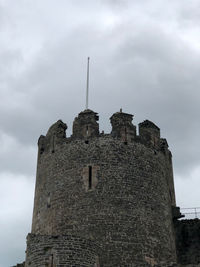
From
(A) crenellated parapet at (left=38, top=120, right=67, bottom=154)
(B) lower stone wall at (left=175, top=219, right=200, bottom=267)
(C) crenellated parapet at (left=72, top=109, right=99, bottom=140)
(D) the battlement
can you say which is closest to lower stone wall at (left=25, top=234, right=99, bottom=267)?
(D) the battlement

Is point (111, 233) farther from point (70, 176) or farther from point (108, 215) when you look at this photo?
point (70, 176)

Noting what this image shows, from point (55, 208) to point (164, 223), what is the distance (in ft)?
12.8

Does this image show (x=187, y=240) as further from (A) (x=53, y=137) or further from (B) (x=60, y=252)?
(B) (x=60, y=252)

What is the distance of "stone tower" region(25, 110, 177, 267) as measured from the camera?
17.9m

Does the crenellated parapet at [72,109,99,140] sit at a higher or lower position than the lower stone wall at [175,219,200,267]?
higher

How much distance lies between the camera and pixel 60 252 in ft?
53.2

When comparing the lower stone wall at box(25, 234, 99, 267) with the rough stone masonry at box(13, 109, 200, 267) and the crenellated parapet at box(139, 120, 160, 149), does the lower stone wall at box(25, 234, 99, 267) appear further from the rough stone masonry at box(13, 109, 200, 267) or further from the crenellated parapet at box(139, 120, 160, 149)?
the crenellated parapet at box(139, 120, 160, 149)

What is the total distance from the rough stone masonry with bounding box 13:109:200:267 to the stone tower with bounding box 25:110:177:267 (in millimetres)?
30

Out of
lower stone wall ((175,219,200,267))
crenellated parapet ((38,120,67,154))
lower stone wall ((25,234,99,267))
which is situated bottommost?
lower stone wall ((25,234,99,267))

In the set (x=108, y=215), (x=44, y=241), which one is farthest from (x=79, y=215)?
(x=44, y=241)

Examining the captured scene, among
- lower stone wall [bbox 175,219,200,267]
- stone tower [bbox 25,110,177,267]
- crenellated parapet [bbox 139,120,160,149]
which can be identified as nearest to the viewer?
stone tower [bbox 25,110,177,267]

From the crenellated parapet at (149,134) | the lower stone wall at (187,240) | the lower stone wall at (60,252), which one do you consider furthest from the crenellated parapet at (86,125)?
the lower stone wall at (187,240)

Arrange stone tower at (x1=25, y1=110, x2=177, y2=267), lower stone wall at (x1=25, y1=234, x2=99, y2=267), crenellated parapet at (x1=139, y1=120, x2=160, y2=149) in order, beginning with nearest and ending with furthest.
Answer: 1. lower stone wall at (x1=25, y1=234, x2=99, y2=267)
2. stone tower at (x1=25, y1=110, x2=177, y2=267)
3. crenellated parapet at (x1=139, y1=120, x2=160, y2=149)

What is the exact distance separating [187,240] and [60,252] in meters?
7.55
